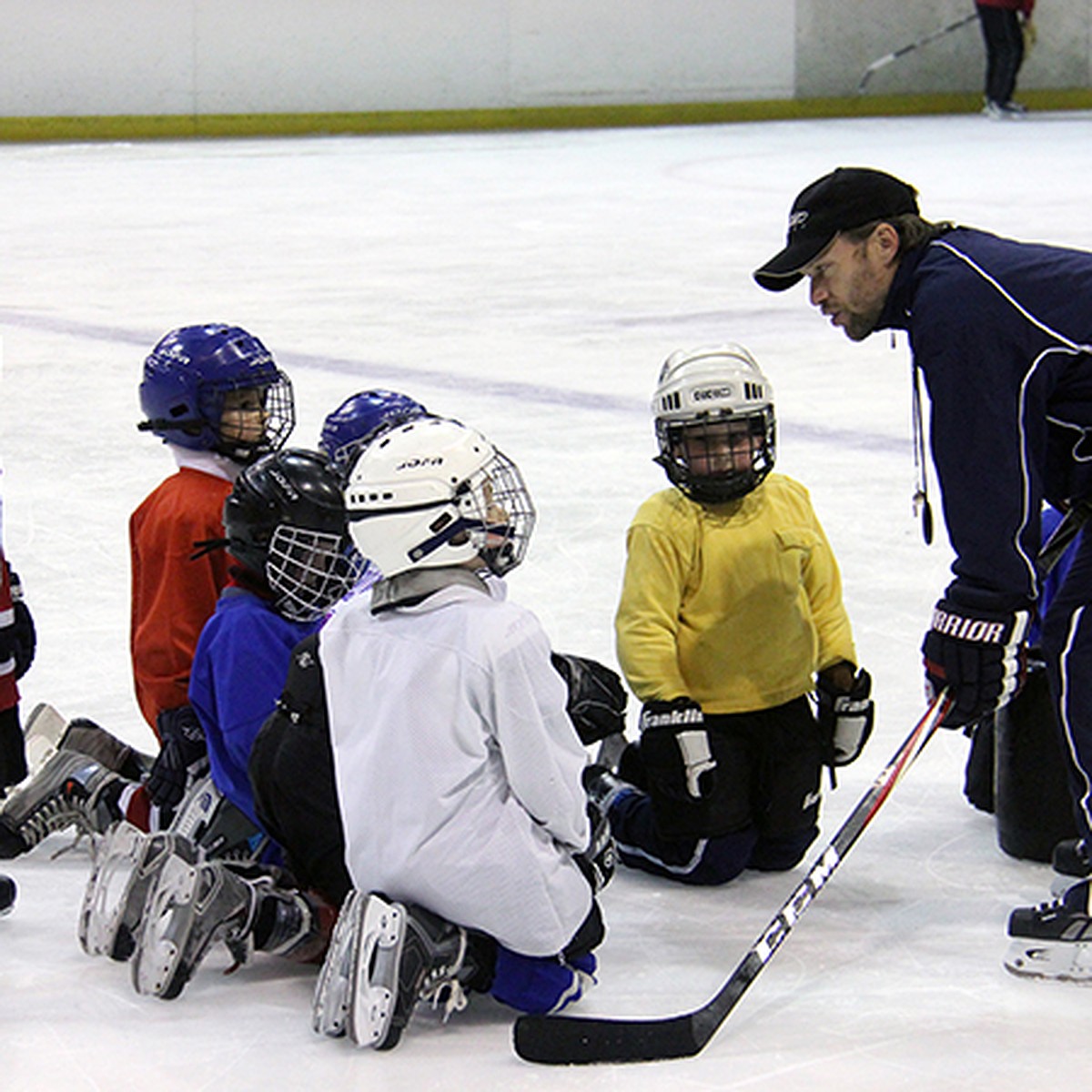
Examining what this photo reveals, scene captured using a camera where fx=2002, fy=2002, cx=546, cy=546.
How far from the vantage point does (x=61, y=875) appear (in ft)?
10.2

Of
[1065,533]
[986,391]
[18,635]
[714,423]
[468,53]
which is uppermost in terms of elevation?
[468,53]

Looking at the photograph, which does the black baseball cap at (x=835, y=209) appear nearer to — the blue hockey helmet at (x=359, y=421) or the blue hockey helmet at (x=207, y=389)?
the blue hockey helmet at (x=359, y=421)

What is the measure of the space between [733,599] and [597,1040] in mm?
879

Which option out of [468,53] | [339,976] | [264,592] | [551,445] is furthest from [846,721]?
[468,53]

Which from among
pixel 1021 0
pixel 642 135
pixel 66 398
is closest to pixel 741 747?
pixel 66 398

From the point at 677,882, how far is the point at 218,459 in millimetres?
998

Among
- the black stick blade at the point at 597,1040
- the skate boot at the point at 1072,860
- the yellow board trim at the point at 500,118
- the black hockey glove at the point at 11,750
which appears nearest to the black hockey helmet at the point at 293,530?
the black hockey glove at the point at 11,750

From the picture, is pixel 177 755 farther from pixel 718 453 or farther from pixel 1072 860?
pixel 1072 860

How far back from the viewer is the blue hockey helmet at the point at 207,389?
10.6ft

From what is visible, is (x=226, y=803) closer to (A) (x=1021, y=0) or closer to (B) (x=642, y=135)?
(B) (x=642, y=135)

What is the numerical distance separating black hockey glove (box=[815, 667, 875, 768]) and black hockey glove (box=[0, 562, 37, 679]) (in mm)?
1274

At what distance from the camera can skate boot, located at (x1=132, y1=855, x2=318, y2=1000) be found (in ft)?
8.27

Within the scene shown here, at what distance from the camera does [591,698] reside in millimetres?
3059

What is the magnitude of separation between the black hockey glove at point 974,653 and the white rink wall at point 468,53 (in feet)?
46.8
